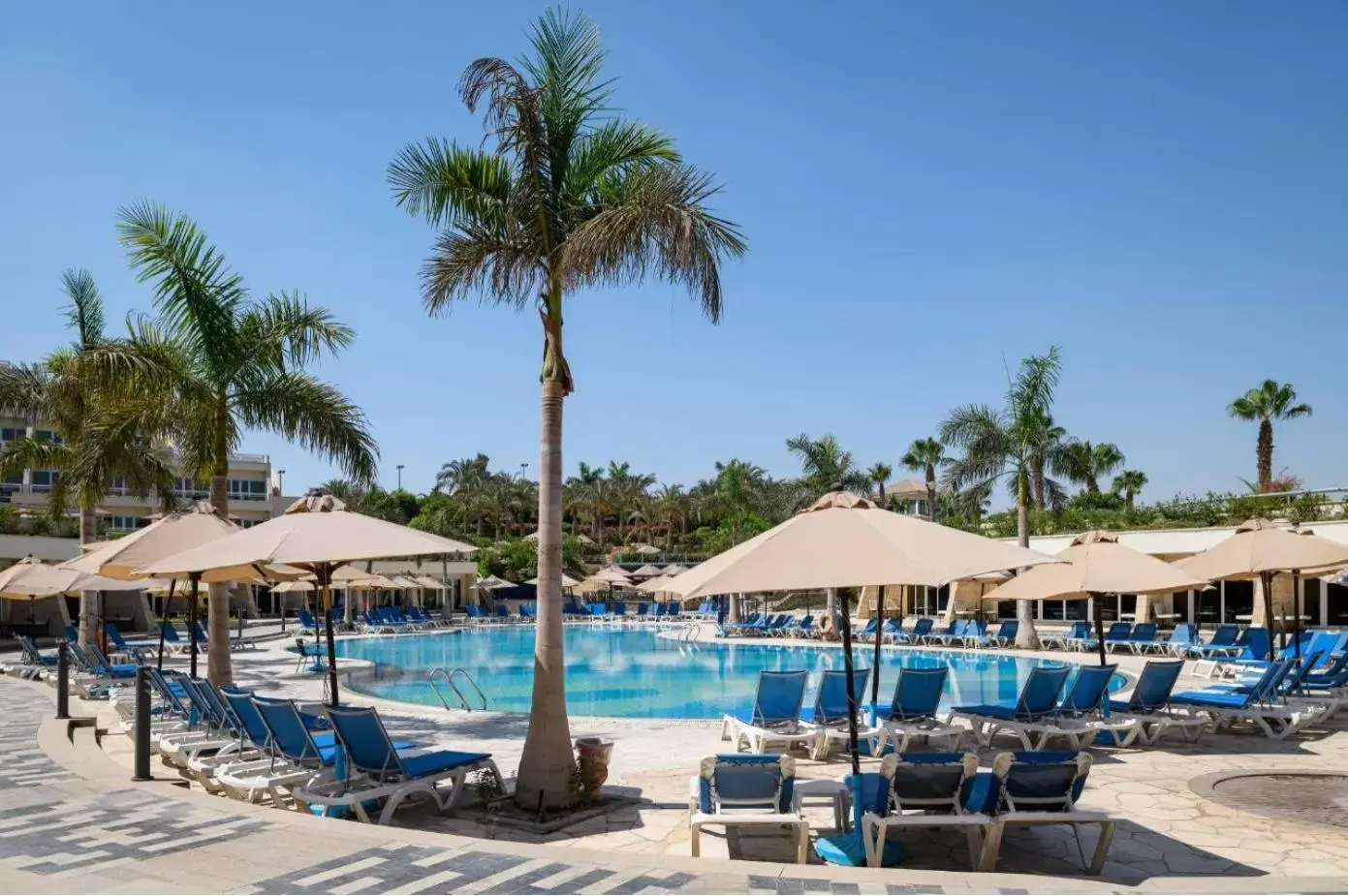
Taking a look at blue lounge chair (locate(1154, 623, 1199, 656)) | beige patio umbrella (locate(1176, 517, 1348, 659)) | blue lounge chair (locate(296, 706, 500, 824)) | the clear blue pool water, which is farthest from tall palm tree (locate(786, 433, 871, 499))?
blue lounge chair (locate(296, 706, 500, 824))

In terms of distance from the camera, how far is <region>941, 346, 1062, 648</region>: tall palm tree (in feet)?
85.5

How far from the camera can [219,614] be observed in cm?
1265

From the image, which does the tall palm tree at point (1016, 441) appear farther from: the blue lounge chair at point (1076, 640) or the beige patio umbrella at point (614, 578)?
the beige patio umbrella at point (614, 578)

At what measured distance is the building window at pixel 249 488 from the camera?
62.9 meters

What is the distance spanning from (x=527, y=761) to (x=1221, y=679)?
13980 millimetres

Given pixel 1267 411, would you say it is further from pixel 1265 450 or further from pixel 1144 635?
pixel 1144 635

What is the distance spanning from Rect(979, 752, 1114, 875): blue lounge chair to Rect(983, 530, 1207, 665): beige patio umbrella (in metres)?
4.48

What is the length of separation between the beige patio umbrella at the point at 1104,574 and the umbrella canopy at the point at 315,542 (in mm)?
6481

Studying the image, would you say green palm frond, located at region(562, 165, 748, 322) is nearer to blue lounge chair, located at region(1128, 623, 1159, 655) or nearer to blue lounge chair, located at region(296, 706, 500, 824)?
blue lounge chair, located at region(296, 706, 500, 824)

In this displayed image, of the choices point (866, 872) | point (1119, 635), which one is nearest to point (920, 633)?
point (1119, 635)

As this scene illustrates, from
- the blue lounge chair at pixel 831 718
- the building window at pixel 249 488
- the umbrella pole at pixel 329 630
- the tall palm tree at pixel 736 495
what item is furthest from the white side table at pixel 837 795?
the building window at pixel 249 488

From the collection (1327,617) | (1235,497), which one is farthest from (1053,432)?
(1235,497)

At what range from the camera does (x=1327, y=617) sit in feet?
88.3

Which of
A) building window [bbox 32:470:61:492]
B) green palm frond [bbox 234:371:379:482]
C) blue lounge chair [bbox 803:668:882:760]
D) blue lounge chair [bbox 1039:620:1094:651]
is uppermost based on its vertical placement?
building window [bbox 32:470:61:492]
